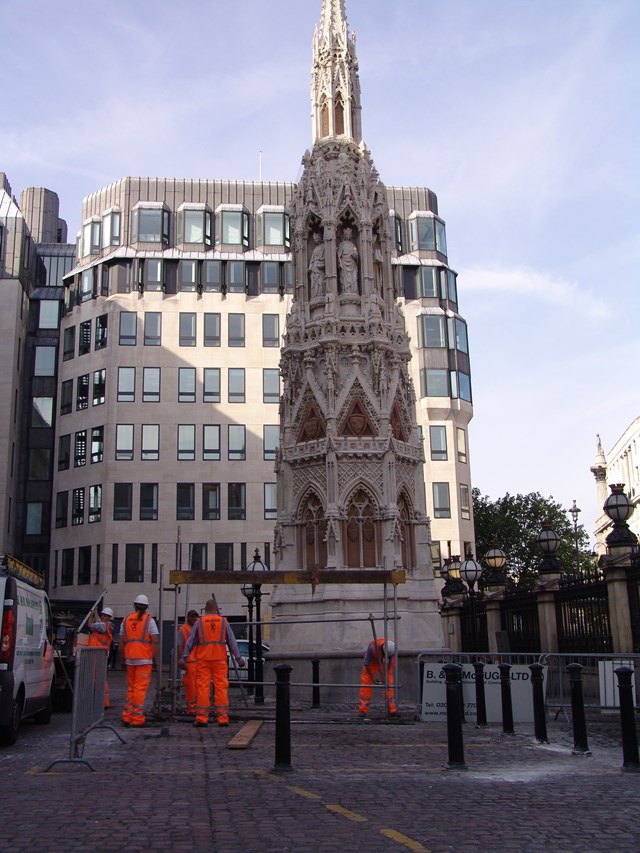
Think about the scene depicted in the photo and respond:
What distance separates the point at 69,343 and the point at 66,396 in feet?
11.1

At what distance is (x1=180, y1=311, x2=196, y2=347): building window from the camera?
189ft

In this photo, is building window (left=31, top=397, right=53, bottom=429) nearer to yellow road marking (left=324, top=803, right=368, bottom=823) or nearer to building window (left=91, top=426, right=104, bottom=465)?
building window (left=91, top=426, right=104, bottom=465)

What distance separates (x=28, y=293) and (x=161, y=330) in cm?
1120

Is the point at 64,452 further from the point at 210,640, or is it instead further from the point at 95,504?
the point at 210,640

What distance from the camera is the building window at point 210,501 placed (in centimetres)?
5462

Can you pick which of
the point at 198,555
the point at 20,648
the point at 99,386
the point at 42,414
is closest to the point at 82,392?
the point at 99,386

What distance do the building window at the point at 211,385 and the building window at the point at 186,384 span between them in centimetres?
63

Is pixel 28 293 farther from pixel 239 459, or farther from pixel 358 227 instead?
pixel 358 227

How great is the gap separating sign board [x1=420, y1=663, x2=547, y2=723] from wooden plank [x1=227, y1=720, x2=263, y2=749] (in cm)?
280

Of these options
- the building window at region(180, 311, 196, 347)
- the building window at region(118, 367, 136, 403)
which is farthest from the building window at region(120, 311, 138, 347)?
the building window at region(180, 311, 196, 347)

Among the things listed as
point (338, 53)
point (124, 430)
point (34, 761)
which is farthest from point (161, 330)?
point (34, 761)

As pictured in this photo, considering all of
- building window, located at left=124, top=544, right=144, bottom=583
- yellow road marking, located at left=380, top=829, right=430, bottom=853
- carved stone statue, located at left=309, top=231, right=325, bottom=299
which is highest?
carved stone statue, located at left=309, top=231, right=325, bottom=299

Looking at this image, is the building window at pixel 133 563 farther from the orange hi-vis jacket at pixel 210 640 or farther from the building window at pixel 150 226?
the orange hi-vis jacket at pixel 210 640

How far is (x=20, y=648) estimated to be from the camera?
12648mm
